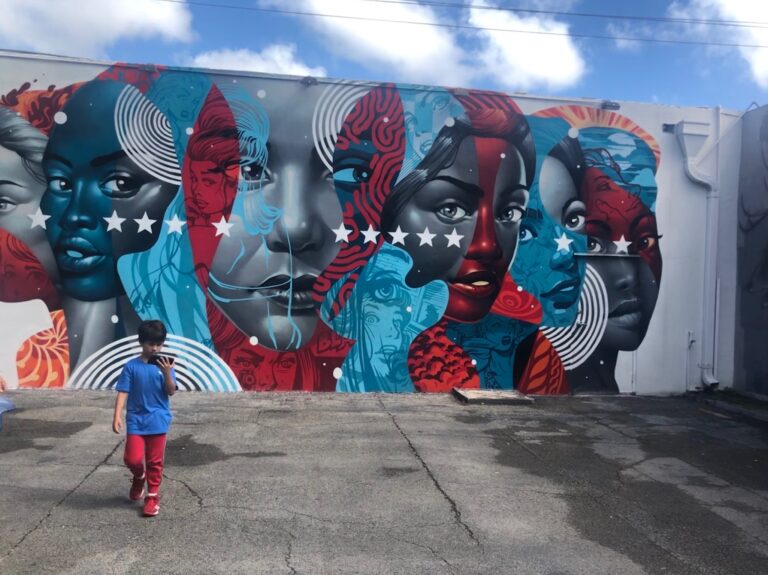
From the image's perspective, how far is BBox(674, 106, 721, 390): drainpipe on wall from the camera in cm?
1154

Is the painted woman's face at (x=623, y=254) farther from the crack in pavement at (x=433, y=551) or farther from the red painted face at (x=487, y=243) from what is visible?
the crack in pavement at (x=433, y=551)

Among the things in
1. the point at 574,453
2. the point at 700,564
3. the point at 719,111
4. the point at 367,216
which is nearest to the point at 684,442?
the point at 574,453

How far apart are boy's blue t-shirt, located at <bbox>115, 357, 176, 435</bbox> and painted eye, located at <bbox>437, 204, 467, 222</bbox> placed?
6.69 m

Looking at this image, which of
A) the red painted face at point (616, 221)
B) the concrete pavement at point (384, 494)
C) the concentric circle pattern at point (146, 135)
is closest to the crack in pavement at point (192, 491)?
the concrete pavement at point (384, 494)

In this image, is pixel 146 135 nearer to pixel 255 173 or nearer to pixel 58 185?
pixel 58 185

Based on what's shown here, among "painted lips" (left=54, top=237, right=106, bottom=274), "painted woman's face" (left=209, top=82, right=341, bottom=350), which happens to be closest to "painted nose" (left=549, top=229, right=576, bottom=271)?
"painted woman's face" (left=209, top=82, right=341, bottom=350)

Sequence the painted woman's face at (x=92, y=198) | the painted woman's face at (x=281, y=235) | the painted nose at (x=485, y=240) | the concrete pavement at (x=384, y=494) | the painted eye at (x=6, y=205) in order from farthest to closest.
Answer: the painted nose at (x=485, y=240) < the painted woman's face at (x=281, y=235) < the painted woman's face at (x=92, y=198) < the painted eye at (x=6, y=205) < the concrete pavement at (x=384, y=494)

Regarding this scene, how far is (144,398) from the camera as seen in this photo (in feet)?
16.5

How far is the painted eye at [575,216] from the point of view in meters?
11.2

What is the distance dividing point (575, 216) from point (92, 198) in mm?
8175

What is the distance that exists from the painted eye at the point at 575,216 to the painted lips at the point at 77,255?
787cm

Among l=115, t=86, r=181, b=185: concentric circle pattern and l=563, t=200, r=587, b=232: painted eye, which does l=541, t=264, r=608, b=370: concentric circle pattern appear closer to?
l=563, t=200, r=587, b=232: painted eye

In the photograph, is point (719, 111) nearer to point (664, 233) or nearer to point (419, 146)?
point (664, 233)

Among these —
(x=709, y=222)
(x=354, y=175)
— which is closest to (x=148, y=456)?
(x=354, y=175)
